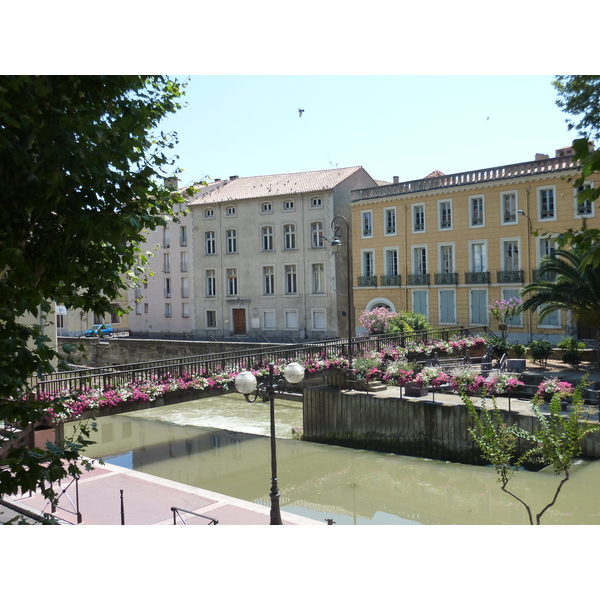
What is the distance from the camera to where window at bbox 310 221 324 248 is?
3525cm

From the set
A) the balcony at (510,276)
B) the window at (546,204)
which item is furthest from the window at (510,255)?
the window at (546,204)

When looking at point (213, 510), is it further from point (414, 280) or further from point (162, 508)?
point (414, 280)

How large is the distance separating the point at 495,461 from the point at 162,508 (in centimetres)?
596

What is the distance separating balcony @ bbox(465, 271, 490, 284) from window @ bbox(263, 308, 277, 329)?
12373 millimetres

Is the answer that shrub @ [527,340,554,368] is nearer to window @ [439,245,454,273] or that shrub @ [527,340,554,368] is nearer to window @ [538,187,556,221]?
window @ [538,187,556,221]

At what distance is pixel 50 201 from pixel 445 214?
27.4 meters

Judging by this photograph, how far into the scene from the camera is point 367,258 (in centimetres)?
3347

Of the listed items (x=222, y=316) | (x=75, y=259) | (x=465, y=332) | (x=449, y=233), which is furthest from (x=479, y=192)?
(x=75, y=259)

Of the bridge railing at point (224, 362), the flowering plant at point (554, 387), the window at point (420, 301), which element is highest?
the window at point (420, 301)

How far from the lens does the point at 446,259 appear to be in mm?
30516

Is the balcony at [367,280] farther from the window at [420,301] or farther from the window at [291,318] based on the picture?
the window at [291,318]

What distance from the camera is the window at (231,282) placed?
128 ft

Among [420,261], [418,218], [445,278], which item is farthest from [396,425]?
[418,218]

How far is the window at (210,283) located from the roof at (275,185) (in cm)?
449
